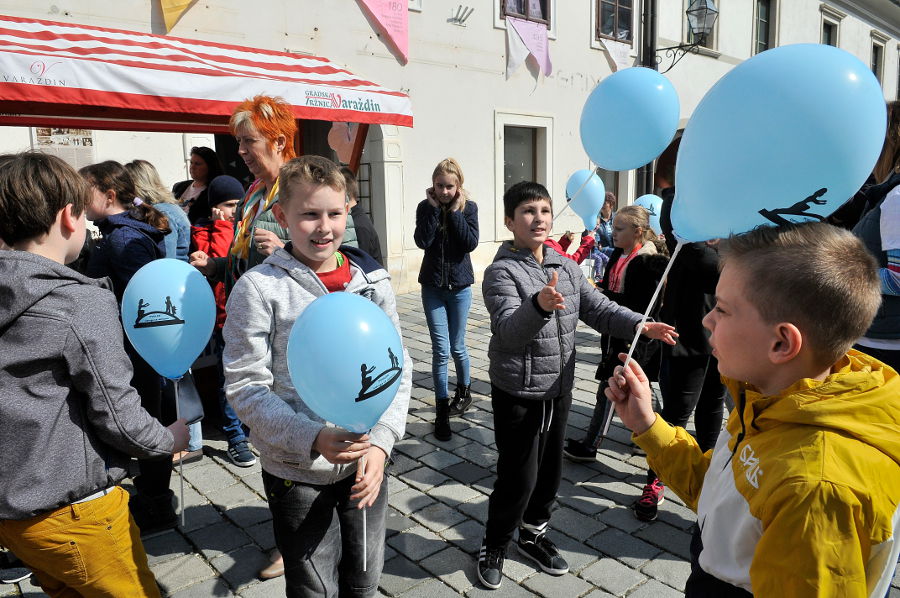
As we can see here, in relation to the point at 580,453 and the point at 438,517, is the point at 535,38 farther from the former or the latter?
the point at 438,517

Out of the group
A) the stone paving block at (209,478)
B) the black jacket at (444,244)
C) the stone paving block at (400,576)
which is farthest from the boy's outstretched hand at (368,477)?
the black jacket at (444,244)

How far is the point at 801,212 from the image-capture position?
65.6 inches

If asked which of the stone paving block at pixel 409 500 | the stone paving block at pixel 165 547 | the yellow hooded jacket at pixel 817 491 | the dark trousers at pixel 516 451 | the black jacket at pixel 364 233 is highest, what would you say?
the black jacket at pixel 364 233

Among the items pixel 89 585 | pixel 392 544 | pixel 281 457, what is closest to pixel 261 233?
pixel 281 457

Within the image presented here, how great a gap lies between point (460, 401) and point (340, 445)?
297 centimetres

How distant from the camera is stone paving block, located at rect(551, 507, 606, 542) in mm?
2932

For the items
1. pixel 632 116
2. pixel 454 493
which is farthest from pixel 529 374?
pixel 632 116

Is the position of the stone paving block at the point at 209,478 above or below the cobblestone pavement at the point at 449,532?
above

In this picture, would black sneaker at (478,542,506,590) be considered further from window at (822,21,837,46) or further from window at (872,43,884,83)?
window at (872,43,884,83)

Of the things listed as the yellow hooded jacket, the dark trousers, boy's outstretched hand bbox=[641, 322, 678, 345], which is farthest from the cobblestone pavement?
the yellow hooded jacket

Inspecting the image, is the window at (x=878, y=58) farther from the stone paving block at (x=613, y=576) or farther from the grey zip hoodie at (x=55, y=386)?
the grey zip hoodie at (x=55, y=386)

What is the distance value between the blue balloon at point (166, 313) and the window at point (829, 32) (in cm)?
2248

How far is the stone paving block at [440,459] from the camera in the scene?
3.65m

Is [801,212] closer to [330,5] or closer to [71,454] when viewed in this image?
[71,454]
